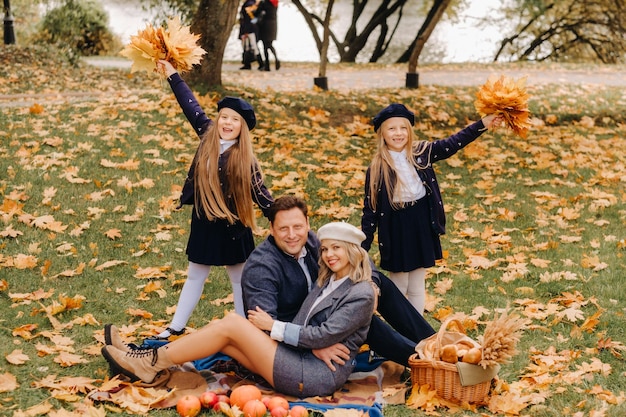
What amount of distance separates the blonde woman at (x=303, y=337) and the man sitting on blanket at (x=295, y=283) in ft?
0.37

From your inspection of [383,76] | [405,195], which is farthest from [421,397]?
[383,76]

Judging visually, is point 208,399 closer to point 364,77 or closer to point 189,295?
point 189,295

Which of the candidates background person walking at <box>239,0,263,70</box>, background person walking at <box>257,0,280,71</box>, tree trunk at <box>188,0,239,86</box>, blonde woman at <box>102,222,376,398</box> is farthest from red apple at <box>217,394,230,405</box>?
background person walking at <box>239,0,263,70</box>

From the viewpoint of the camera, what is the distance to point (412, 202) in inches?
189

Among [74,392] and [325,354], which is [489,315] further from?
[74,392]

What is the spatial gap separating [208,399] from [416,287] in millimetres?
1700

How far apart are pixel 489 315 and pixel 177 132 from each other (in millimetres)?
5542

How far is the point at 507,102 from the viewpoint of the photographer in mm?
4602

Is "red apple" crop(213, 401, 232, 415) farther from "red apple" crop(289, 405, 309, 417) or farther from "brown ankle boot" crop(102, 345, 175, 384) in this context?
"brown ankle boot" crop(102, 345, 175, 384)

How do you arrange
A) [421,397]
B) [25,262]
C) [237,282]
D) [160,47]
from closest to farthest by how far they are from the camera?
1. [421,397]
2. [160,47]
3. [237,282]
4. [25,262]

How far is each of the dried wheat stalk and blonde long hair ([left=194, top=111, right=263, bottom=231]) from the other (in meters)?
1.65

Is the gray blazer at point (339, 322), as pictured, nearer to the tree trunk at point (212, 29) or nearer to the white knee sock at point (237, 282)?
the white knee sock at point (237, 282)

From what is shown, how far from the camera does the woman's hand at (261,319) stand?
13.7 ft

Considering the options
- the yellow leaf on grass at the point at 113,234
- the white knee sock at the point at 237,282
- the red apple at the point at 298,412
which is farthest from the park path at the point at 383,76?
the red apple at the point at 298,412
